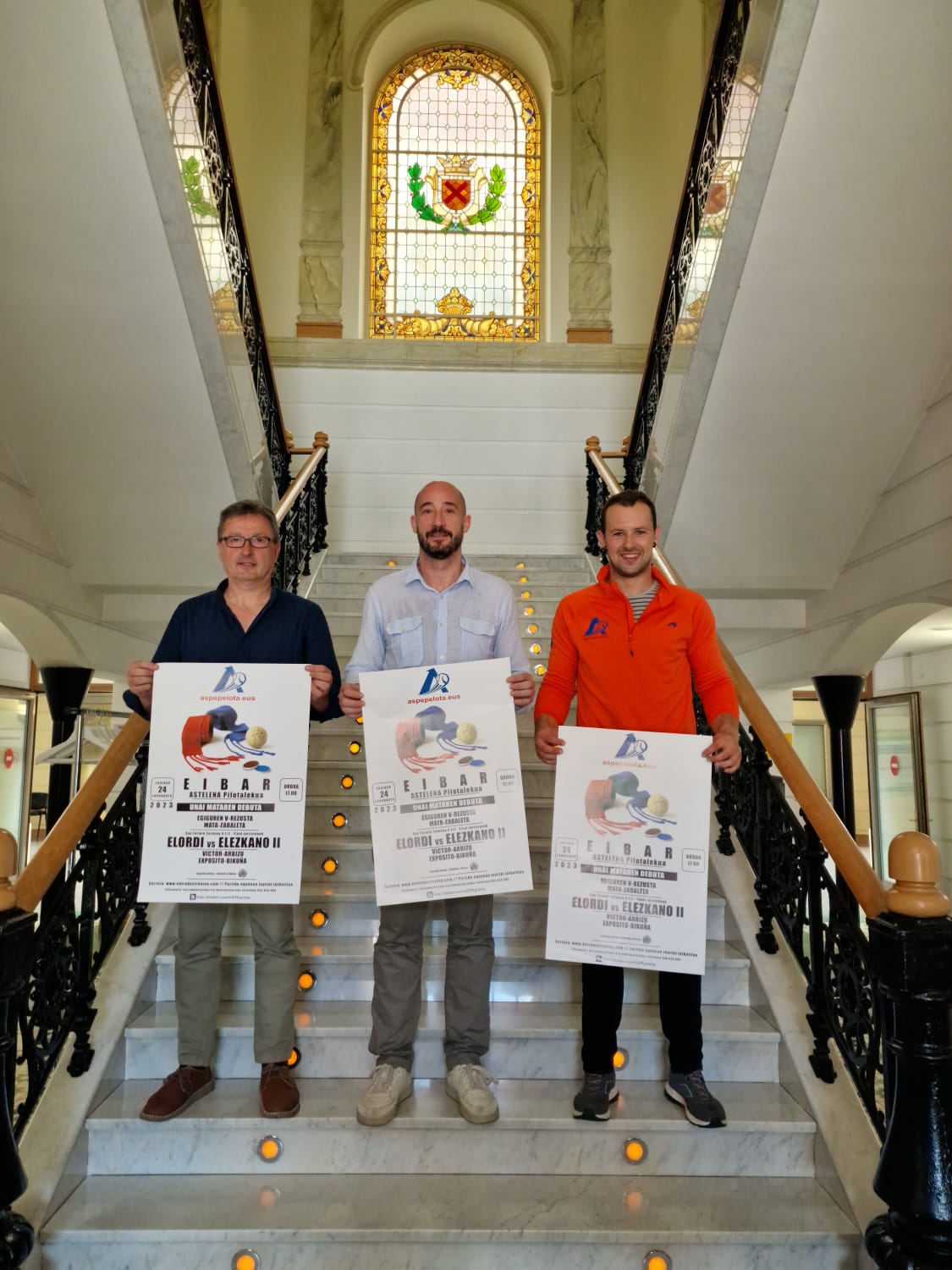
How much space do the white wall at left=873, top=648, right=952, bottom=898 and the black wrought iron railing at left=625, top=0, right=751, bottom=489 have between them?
3.63 metres

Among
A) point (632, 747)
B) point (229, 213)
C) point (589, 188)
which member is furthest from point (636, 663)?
point (589, 188)

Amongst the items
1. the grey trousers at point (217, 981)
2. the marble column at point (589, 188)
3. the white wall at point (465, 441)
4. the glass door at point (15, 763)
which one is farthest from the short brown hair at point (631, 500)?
the glass door at point (15, 763)

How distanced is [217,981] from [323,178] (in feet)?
26.2

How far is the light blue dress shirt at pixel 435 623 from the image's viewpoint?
2.51 metres

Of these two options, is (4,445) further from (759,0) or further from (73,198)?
(759,0)

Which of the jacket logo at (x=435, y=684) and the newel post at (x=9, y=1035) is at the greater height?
the jacket logo at (x=435, y=684)

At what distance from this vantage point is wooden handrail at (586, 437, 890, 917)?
2074 mm

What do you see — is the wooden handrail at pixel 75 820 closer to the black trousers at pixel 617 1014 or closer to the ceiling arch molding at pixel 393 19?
the black trousers at pixel 617 1014

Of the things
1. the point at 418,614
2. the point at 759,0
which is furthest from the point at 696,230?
the point at 418,614

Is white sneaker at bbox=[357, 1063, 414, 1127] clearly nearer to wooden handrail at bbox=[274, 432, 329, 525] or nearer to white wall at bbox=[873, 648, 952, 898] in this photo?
wooden handrail at bbox=[274, 432, 329, 525]

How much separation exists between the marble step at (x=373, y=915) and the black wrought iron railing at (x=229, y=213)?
3.42 metres

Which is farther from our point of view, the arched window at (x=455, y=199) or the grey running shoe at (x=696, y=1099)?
the arched window at (x=455, y=199)

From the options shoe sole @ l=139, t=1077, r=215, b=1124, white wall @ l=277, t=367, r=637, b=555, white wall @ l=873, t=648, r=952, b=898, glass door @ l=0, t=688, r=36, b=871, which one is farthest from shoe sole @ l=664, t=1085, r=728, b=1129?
glass door @ l=0, t=688, r=36, b=871

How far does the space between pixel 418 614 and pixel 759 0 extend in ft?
9.93
